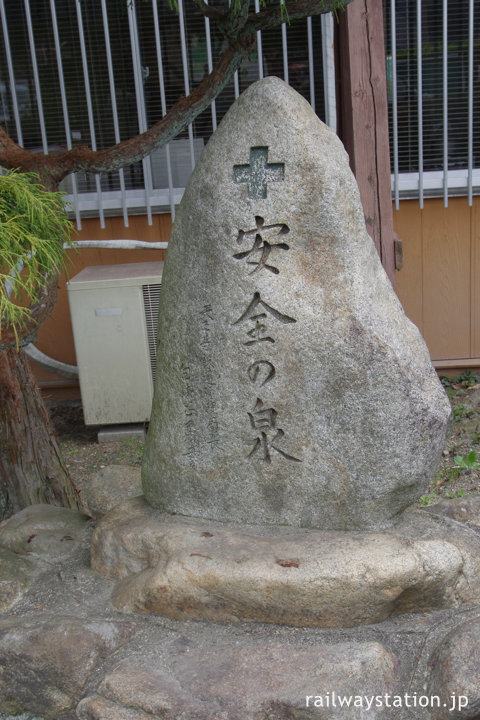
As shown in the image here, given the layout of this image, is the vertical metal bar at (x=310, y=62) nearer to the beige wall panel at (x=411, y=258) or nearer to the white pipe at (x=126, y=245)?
the beige wall panel at (x=411, y=258)

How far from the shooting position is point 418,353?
2861 millimetres

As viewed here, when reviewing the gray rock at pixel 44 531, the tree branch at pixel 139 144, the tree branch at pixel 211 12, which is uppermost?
the tree branch at pixel 211 12

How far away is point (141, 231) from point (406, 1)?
258 centimetres

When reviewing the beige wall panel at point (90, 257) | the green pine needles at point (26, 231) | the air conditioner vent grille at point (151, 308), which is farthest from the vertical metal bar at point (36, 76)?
the green pine needles at point (26, 231)

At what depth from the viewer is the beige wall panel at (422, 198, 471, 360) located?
19.1 ft

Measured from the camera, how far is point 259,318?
2.79 meters

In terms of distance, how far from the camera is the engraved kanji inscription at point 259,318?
278 centimetres

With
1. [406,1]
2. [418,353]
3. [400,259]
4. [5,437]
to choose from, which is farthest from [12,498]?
[406,1]

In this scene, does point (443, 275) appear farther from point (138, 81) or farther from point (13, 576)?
point (13, 576)

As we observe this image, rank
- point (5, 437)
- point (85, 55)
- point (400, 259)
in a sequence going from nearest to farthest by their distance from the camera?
point (5, 437), point (400, 259), point (85, 55)

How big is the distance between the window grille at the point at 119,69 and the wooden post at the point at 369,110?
1.06 metres

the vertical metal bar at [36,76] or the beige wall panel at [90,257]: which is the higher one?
the vertical metal bar at [36,76]

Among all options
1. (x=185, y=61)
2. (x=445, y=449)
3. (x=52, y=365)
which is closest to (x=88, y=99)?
(x=185, y=61)

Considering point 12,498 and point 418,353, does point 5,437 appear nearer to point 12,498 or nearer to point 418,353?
point 12,498
